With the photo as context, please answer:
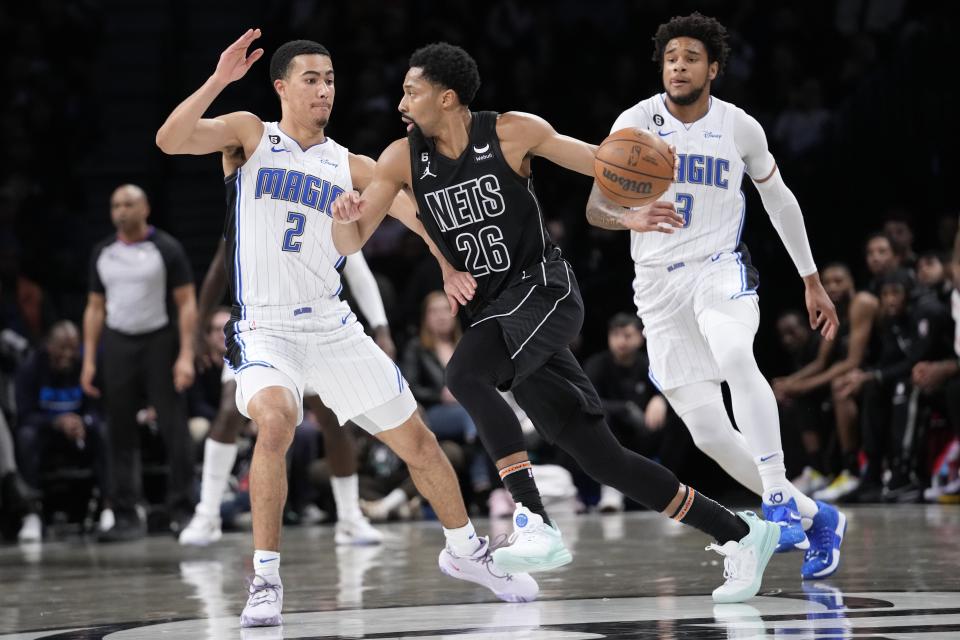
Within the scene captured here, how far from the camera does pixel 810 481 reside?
11.0m

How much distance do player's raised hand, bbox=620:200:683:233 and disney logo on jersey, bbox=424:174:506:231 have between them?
0.47 m

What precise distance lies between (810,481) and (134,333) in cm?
503

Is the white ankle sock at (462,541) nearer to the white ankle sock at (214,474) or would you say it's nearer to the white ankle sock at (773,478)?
the white ankle sock at (773,478)

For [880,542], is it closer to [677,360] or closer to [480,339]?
[677,360]

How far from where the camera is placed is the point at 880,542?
7.16 m

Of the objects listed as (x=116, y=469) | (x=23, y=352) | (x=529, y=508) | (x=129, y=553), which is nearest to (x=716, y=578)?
(x=529, y=508)

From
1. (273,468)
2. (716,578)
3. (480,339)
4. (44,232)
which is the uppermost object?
(44,232)

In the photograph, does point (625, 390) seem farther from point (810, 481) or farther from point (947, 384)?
point (947, 384)

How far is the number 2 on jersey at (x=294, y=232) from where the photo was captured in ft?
17.7

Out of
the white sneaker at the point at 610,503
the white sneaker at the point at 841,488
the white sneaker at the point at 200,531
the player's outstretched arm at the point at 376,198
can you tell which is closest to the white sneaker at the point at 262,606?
the player's outstretched arm at the point at 376,198

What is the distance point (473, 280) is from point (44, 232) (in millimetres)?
9540

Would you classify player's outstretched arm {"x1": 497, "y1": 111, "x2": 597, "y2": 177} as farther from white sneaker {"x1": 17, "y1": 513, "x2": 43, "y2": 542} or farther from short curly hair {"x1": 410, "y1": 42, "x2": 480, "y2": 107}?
white sneaker {"x1": 17, "y1": 513, "x2": 43, "y2": 542}

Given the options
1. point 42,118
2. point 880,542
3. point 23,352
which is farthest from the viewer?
point 42,118

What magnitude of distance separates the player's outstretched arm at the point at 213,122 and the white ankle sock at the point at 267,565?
4.67ft
